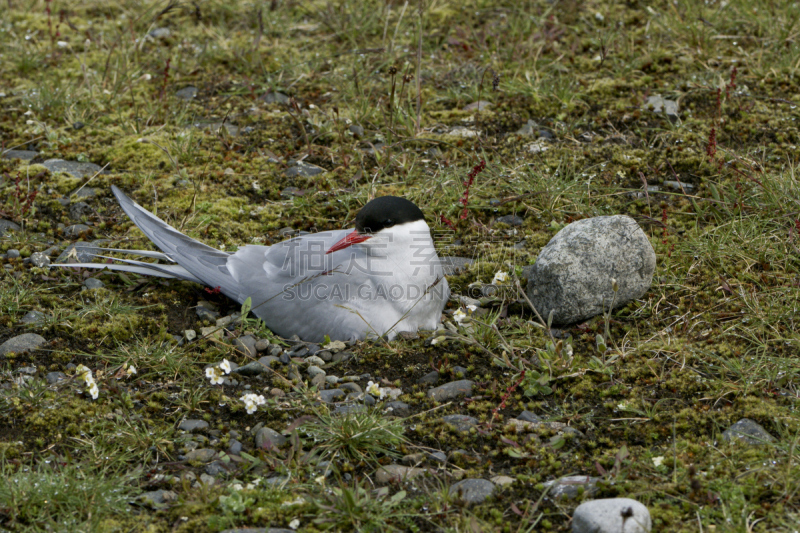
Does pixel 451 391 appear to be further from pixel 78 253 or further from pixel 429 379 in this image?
pixel 78 253

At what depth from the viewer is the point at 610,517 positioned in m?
2.29

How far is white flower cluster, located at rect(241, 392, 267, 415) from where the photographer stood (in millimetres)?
2922

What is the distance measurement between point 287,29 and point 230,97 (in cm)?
105

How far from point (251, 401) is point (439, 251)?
5.46ft

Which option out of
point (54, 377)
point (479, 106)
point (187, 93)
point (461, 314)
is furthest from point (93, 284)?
point (479, 106)

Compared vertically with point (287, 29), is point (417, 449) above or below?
below

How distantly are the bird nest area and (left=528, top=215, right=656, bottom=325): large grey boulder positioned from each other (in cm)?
12

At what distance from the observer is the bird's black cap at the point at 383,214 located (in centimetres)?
357

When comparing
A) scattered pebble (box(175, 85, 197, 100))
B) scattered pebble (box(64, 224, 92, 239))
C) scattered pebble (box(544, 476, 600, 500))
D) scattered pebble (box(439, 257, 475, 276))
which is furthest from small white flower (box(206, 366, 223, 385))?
scattered pebble (box(175, 85, 197, 100))

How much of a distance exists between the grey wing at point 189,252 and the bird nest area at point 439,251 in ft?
0.65

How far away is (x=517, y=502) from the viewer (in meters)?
2.50

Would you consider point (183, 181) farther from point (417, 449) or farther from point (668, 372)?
point (668, 372)

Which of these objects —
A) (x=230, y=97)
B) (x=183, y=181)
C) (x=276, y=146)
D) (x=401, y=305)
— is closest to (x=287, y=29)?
(x=230, y=97)

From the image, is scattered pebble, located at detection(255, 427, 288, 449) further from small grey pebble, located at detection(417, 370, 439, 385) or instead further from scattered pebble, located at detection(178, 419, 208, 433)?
small grey pebble, located at detection(417, 370, 439, 385)
